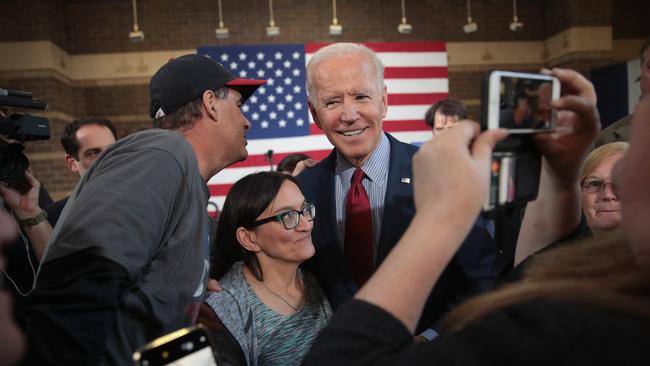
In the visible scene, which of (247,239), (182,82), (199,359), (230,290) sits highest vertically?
(182,82)

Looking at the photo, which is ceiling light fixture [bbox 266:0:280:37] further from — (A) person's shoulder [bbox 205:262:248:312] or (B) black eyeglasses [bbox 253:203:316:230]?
(A) person's shoulder [bbox 205:262:248:312]

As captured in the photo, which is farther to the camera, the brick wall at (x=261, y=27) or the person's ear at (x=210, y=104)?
the brick wall at (x=261, y=27)

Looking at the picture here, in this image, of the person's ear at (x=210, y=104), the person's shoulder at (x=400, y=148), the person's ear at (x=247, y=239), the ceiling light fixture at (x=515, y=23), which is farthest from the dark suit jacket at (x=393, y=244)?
the ceiling light fixture at (x=515, y=23)

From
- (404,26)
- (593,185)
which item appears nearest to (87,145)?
(593,185)

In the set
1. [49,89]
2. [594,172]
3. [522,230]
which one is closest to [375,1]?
[49,89]

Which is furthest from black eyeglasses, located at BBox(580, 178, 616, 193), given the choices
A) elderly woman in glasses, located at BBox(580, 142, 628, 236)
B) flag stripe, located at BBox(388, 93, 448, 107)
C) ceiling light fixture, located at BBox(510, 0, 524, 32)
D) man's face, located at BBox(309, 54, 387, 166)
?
ceiling light fixture, located at BBox(510, 0, 524, 32)

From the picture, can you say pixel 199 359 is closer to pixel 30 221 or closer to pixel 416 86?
pixel 30 221

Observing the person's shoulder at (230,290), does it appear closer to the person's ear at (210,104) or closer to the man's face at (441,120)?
the person's ear at (210,104)

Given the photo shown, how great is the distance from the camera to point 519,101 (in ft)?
2.47

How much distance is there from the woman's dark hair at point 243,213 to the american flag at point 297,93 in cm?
478

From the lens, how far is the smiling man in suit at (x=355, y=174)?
67.3 inches

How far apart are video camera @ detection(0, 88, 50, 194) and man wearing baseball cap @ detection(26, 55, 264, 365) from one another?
16.1 inches

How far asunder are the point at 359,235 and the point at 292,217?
317mm

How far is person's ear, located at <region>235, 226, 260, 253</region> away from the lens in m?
1.95
